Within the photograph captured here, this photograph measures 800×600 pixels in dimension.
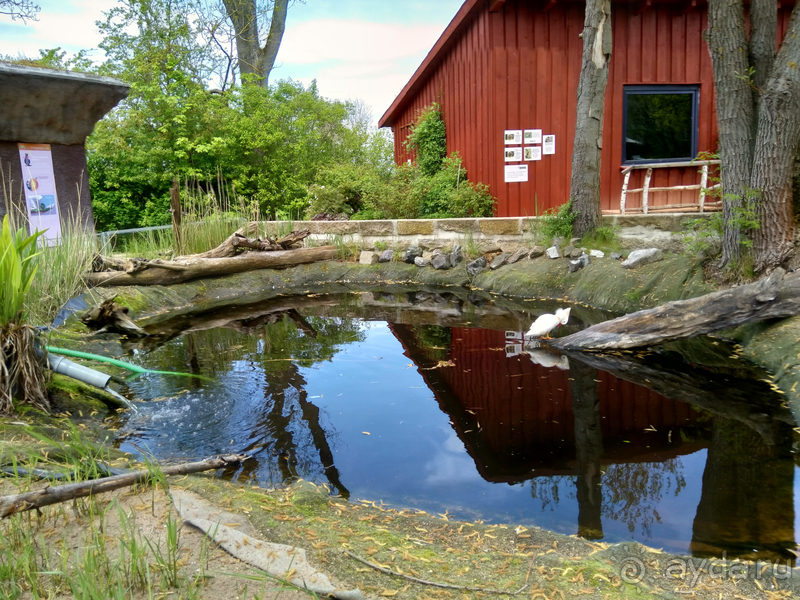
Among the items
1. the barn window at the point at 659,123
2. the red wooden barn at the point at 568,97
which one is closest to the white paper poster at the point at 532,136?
the red wooden barn at the point at 568,97

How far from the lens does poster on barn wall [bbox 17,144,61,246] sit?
6898mm

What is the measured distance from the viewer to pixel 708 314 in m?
4.82

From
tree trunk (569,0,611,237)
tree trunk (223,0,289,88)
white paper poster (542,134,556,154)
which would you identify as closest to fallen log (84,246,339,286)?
white paper poster (542,134,556,154)

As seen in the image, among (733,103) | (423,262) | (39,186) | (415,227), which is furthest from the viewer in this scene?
(415,227)

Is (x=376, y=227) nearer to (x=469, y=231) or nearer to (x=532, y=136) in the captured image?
(x=469, y=231)

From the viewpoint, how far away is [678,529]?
2557 millimetres

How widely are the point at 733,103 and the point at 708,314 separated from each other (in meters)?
2.38

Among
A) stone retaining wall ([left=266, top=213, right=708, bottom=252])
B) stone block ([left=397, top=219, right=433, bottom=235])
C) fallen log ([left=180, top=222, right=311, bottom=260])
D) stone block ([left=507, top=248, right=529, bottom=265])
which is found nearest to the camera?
stone retaining wall ([left=266, top=213, right=708, bottom=252])

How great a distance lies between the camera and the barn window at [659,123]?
10.5 m

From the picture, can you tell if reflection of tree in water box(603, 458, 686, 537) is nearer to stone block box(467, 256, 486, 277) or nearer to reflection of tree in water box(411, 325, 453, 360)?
reflection of tree in water box(411, 325, 453, 360)

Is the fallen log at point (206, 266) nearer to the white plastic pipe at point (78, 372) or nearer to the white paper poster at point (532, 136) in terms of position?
the white plastic pipe at point (78, 372)

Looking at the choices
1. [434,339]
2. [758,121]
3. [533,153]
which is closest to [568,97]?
[533,153]

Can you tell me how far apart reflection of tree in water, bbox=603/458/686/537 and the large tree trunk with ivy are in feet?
11.2

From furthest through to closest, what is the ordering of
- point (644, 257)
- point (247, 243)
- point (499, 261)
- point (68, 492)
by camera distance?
point (499, 261)
point (247, 243)
point (644, 257)
point (68, 492)
